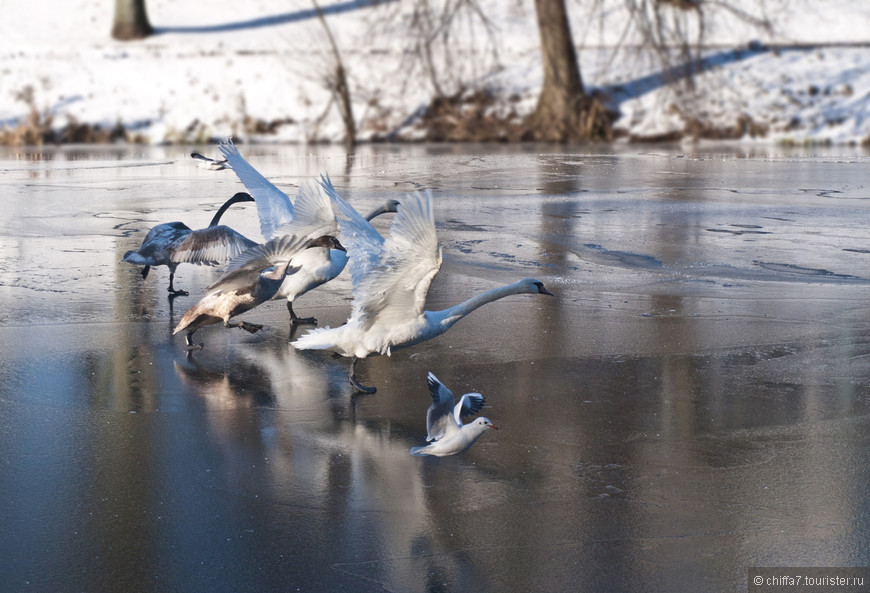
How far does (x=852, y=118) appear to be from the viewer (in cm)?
2666

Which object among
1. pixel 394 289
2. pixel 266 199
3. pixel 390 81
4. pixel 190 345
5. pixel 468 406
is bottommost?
pixel 190 345

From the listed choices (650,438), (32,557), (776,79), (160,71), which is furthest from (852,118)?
(32,557)

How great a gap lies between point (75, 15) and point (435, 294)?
112 ft

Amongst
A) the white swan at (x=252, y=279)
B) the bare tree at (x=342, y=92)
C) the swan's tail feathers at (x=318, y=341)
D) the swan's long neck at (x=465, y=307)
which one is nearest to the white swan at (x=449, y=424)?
the swan's long neck at (x=465, y=307)

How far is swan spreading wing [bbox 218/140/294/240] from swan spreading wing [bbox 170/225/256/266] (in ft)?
0.82

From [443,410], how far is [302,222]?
8.74 ft

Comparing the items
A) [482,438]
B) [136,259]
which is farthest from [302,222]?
[482,438]

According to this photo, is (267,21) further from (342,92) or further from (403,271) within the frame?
(403,271)

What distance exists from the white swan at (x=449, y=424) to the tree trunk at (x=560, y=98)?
22397mm

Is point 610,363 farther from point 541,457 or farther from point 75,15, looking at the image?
point 75,15

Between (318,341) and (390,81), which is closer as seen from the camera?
(318,341)

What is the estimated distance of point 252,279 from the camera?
Answer: 6832 millimetres

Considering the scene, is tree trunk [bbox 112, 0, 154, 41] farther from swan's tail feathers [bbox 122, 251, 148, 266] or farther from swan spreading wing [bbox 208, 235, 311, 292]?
swan spreading wing [bbox 208, 235, 311, 292]

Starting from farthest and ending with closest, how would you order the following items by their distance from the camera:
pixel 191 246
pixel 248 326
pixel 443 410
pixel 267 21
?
pixel 267 21 → pixel 191 246 → pixel 248 326 → pixel 443 410
